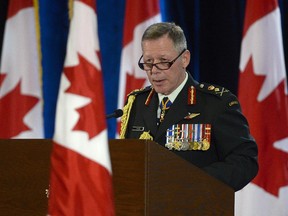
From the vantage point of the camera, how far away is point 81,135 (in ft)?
6.17

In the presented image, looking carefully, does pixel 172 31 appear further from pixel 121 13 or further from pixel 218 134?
pixel 121 13

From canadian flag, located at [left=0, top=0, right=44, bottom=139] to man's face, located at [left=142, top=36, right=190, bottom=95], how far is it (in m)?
2.07

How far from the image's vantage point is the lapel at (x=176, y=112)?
2.67 metres

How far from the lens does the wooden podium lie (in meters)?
1.87

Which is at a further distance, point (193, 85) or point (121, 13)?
point (121, 13)

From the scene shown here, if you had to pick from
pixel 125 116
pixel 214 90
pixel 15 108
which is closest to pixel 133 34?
pixel 15 108

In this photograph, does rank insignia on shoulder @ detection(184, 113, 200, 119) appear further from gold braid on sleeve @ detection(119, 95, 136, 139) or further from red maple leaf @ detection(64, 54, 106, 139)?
red maple leaf @ detection(64, 54, 106, 139)

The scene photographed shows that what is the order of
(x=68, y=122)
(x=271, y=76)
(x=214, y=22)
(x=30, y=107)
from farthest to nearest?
(x=30, y=107) < (x=214, y=22) < (x=271, y=76) < (x=68, y=122)

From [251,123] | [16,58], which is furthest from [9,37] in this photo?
[251,123]

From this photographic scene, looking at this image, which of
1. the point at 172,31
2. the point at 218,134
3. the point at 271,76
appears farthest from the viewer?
the point at 271,76

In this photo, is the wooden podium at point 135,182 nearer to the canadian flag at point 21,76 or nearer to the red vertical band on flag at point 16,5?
the canadian flag at point 21,76

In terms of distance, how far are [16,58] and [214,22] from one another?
145cm

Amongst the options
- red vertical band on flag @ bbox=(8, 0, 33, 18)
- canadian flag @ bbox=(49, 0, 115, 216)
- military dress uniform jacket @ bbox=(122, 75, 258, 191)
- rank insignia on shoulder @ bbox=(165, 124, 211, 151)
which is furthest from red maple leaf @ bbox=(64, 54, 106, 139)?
red vertical band on flag @ bbox=(8, 0, 33, 18)

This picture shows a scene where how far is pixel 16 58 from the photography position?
4.71 meters
